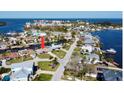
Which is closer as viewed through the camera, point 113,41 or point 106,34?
point 113,41

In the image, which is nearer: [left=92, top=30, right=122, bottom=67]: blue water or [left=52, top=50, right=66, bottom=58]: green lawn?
[left=92, top=30, right=122, bottom=67]: blue water

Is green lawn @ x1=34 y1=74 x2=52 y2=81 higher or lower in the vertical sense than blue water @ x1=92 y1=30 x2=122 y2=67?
lower

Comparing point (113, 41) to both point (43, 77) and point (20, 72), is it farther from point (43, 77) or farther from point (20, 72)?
point (20, 72)

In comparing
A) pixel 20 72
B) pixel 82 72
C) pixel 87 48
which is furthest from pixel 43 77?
pixel 87 48

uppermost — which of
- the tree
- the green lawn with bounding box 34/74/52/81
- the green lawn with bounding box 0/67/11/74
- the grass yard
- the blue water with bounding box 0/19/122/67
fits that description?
the blue water with bounding box 0/19/122/67

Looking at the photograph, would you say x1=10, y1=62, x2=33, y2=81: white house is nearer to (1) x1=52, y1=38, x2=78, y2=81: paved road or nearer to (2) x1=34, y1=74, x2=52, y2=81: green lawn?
(2) x1=34, y1=74, x2=52, y2=81: green lawn

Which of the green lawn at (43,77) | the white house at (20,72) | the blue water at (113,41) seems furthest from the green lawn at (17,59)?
the blue water at (113,41)

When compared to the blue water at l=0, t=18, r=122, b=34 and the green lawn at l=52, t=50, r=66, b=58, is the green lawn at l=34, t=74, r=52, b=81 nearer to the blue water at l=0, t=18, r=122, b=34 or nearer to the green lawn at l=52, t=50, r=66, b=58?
the green lawn at l=52, t=50, r=66, b=58

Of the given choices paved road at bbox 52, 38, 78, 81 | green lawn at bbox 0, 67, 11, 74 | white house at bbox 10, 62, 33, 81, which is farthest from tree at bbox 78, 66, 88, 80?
green lawn at bbox 0, 67, 11, 74

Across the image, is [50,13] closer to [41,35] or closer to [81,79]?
[41,35]
